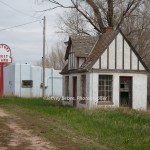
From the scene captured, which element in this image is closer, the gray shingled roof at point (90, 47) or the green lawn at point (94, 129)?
the green lawn at point (94, 129)

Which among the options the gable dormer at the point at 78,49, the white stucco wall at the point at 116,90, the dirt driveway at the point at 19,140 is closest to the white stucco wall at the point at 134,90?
the white stucco wall at the point at 116,90

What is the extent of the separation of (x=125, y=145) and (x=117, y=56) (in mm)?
13596

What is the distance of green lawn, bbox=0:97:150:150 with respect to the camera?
1241cm

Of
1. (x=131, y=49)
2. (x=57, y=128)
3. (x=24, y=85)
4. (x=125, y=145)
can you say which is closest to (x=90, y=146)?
(x=125, y=145)

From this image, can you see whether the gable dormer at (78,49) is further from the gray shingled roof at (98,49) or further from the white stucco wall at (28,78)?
the white stucco wall at (28,78)

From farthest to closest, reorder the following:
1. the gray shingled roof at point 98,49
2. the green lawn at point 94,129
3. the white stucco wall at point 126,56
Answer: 1. the white stucco wall at point 126,56
2. the gray shingled roof at point 98,49
3. the green lawn at point 94,129

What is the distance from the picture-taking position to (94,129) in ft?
51.0

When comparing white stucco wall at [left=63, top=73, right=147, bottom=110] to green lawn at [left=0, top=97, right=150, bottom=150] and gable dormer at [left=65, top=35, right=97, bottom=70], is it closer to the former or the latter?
gable dormer at [left=65, top=35, right=97, bottom=70]

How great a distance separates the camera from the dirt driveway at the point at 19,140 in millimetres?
11812

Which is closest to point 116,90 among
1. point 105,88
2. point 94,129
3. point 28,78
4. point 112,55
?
point 105,88

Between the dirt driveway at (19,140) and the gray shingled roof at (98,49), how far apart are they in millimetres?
8970

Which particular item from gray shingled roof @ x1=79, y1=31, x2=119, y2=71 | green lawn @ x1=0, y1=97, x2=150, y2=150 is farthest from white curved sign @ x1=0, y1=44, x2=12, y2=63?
green lawn @ x1=0, y1=97, x2=150, y2=150

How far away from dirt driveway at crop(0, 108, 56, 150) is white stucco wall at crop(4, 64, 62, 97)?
88.9 feet

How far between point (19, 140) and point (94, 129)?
11.6 ft
